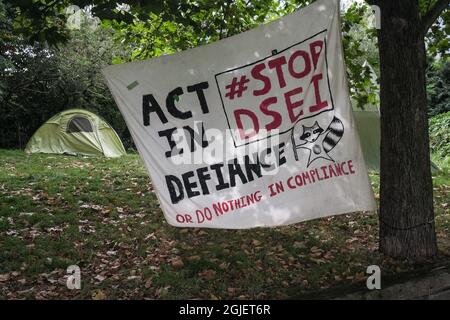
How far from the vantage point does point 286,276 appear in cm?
469

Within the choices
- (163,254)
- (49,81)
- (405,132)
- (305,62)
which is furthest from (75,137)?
(405,132)

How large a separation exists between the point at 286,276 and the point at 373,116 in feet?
23.6

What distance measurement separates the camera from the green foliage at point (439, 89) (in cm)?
1928

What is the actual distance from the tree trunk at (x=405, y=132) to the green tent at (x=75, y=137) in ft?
39.8

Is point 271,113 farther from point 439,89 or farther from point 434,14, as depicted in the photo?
point 439,89

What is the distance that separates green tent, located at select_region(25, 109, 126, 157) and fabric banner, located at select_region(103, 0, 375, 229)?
38.3ft

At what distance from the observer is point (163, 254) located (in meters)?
5.20

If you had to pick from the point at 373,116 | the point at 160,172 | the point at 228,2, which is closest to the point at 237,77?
the point at 160,172

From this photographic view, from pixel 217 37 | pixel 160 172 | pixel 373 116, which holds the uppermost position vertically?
pixel 217 37

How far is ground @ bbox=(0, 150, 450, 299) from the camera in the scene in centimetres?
443

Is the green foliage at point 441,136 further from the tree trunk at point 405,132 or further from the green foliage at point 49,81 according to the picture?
the green foliage at point 49,81

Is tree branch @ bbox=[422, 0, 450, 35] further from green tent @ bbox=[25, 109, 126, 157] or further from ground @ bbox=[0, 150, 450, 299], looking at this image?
green tent @ bbox=[25, 109, 126, 157]

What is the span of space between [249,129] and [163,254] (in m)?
1.97
